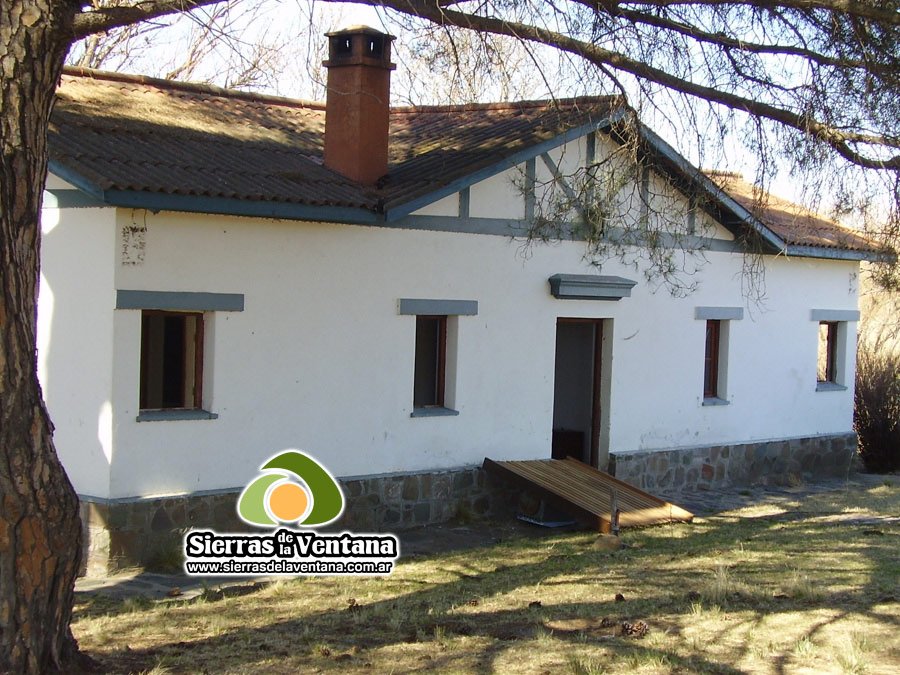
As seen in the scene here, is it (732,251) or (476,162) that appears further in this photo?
(732,251)

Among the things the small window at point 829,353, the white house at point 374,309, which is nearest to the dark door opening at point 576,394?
the white house at point 374,309

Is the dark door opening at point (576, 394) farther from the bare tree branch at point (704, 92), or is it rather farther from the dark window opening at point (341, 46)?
the bare tree branch at point (704, 92)

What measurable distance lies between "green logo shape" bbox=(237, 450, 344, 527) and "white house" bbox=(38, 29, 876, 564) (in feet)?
0.55

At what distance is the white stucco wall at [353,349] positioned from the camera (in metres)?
9.79

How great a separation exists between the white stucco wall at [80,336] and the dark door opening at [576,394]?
6.63m

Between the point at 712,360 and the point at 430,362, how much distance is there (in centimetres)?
513

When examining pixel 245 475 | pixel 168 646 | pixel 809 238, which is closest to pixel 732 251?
pixel 809 238

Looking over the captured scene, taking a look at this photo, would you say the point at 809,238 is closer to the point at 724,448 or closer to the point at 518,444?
the point at 724,448

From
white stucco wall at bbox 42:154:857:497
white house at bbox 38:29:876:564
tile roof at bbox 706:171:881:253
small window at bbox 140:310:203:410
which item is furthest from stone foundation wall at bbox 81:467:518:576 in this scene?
tile roof at bbox 706:171:881:253

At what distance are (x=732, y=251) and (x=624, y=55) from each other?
298 inches

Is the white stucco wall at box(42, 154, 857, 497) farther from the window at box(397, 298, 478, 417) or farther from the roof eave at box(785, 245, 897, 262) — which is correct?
the roof eave at box(785, 245, 897, 262)

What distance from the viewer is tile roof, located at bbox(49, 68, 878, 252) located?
9.81 metres

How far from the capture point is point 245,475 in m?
10.6

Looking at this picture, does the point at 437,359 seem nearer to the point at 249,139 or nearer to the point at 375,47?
the point at 249,139
